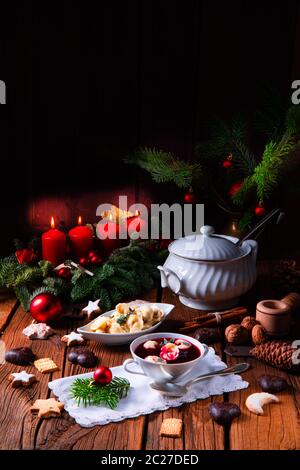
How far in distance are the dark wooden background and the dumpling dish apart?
2.42ft

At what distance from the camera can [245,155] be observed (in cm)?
202

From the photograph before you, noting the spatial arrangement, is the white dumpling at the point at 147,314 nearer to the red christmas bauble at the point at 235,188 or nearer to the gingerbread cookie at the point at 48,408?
the gingerbread cookie at the point at 48,408

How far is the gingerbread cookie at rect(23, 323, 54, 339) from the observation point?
159cm

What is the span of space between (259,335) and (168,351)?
30 cm

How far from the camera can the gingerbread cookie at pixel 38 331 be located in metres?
1.59

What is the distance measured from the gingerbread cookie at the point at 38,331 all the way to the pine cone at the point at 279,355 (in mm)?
540

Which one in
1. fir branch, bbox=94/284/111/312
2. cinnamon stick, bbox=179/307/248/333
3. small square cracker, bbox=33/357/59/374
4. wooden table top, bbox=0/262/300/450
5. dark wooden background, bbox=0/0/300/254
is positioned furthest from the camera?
dark wooden background, bbox=0/0/300/254

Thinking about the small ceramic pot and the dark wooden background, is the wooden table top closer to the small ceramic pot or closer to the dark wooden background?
the small ceramic pot

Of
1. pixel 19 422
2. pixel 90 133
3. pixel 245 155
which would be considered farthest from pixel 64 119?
pixel 19 422

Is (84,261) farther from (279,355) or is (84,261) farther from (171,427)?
(171,427)

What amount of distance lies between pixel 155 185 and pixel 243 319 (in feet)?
2.54

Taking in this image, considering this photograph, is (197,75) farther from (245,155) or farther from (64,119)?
(64,119)

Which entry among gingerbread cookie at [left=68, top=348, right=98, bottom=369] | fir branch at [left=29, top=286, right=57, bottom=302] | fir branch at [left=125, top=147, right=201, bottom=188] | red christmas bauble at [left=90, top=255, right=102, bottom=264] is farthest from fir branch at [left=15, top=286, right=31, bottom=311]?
fir branch at [left=125, top=147, right=201, bottom=188]

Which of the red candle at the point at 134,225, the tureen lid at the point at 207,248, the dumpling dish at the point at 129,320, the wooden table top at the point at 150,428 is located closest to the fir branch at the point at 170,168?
the red candle at the point at 134,225
